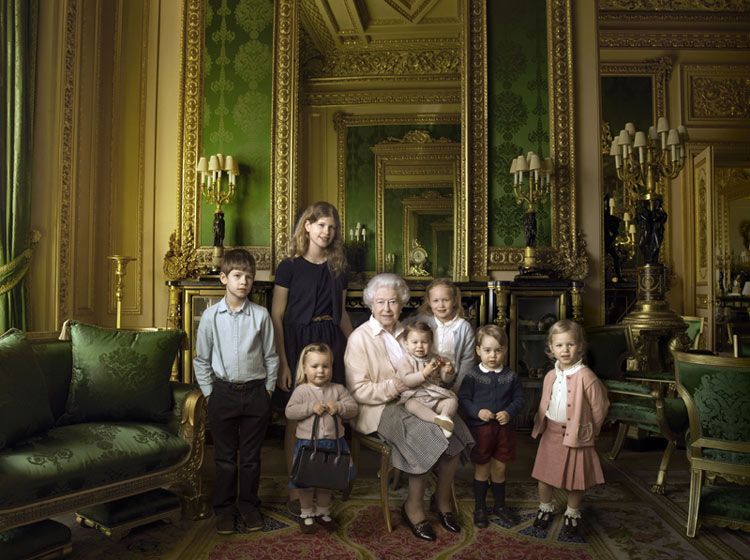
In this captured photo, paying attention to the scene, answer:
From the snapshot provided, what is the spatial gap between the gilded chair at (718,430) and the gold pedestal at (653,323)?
1873mm

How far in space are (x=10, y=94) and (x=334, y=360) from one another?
3.20 meters

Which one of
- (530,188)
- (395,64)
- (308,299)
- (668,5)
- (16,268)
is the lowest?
(308,299)

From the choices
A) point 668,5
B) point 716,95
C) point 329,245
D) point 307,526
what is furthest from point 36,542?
point 716,95

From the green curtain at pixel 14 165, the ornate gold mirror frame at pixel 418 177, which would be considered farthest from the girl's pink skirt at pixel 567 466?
the green curtain at pixel 14 165

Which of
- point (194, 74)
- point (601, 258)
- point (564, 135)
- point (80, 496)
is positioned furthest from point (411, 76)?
point (80, 496)

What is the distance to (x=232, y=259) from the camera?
10.00 ft

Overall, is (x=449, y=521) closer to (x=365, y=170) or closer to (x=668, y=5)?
(x=365, y=170)

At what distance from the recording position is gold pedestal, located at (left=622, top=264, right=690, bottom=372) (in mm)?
4777

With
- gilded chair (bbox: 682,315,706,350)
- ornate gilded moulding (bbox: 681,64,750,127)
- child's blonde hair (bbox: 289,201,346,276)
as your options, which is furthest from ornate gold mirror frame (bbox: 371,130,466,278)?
ornate gilded moulding (bbox: 681,64,750,127)

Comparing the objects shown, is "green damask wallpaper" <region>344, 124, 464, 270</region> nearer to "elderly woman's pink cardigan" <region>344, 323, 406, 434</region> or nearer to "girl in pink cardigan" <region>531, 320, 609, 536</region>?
"elderly woman's pink cardigan" <region>344, 323, 406, 434</region>

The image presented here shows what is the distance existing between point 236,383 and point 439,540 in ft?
4.16

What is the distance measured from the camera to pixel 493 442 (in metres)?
3.08

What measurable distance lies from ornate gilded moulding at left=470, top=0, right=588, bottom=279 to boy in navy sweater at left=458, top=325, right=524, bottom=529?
7.10 feet

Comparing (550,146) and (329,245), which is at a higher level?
(550,146)
